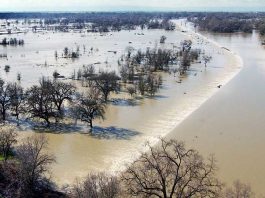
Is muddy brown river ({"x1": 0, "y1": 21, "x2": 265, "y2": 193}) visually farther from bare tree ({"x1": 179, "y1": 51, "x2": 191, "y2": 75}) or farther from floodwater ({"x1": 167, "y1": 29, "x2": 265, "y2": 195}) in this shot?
bare tree ({"x1": 179, "y1": 51, "x2": 191, "y2": 75})

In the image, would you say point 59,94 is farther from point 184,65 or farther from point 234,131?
point 184,65

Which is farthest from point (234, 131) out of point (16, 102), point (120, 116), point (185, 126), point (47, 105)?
point (16, 102)

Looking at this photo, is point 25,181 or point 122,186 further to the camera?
point 122,186

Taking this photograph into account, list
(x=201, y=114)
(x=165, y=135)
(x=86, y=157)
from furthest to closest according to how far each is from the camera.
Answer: (x=201, y=114) < (x=165, y=135) < (x=86, y=157)

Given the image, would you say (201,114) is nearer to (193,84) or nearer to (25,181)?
(193,84)

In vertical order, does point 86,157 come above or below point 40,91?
below

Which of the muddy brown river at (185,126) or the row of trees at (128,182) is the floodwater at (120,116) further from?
the row of trees at (128,182)

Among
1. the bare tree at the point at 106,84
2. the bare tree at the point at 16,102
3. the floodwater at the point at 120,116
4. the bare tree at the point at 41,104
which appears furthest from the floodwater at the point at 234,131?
the bare tree at the point at 16,102

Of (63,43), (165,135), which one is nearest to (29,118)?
(165,135)
